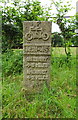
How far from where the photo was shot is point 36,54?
2.85 metres

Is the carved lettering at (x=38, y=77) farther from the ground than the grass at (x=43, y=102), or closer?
farther from the ground

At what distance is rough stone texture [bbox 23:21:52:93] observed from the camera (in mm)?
2807

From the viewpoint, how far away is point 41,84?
290 centimetres

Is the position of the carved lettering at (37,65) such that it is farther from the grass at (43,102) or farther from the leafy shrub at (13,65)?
the leafy shrub at (13,65)

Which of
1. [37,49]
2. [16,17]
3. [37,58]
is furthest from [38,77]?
[16,17]

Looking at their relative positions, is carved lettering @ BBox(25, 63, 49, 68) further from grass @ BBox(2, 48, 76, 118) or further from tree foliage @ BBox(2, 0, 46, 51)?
tree foliage @ BBox(2, 0, 46, 51)

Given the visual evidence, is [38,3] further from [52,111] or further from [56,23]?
[52,111]

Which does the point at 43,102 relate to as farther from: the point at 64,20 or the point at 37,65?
the point at 64,20

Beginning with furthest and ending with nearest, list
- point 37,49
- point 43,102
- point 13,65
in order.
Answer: point 13,65, point 37,49, point 43,102

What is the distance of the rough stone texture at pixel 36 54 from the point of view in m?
2.81

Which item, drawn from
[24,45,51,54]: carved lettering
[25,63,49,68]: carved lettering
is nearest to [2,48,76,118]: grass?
[25,63,49,68]: carved lettering

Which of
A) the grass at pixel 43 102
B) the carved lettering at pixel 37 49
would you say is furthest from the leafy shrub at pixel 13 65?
the carved lettering at pixel 37 49

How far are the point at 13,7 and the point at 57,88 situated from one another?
11.3 feet

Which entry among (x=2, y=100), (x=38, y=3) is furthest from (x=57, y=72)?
(x=38, y=3)
